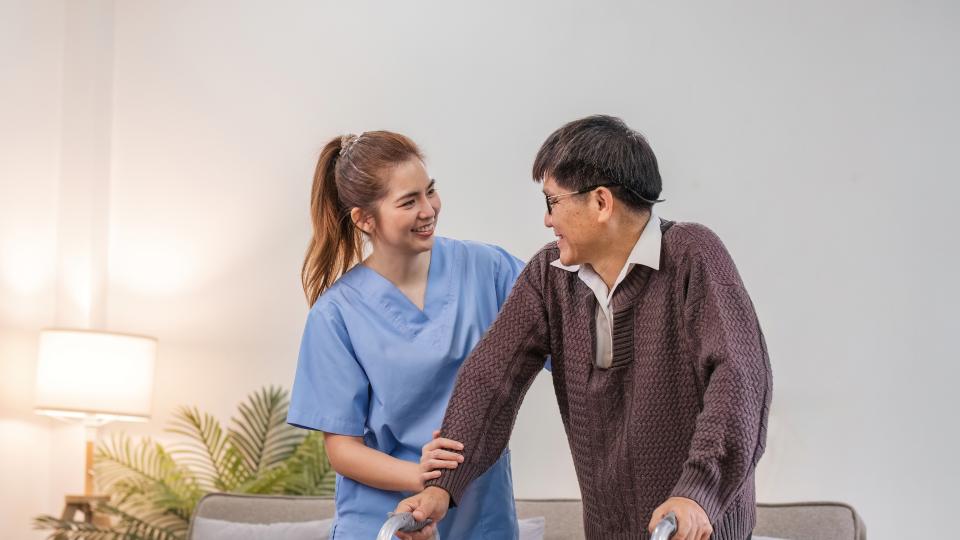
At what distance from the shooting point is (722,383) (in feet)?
4.63

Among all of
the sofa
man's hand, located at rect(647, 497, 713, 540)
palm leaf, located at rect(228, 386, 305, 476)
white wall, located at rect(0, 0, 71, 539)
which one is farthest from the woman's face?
white wall, located at rect(0, 0, 71, 539)

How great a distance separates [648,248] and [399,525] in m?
0.51

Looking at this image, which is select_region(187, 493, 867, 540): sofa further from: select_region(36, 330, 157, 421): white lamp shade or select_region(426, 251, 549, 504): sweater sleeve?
select_region(426, 251, 549, 504): sweater sleeve

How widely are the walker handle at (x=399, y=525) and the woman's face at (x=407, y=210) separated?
530mm

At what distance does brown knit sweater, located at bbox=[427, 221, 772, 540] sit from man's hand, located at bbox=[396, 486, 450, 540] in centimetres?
2

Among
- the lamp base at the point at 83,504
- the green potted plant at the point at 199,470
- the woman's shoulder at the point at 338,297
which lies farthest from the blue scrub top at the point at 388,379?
the lamp base at the point at 83,504

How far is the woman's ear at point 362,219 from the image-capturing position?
78.8 inches

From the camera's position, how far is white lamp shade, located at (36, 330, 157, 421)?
11.6 ft

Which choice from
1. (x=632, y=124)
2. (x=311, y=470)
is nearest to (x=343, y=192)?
(x=632, y=124)

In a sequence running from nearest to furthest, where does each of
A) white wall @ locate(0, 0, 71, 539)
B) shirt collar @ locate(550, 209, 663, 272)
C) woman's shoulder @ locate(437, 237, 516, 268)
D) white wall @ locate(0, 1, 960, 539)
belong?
shirt collar @ locate(550, 209, 663, 272), woman's shoulder @ locate(437, 237, 516, 268), white wall @ locate(0, 1, 960, 539), white wall @ locate(0, 0, 71, 539)

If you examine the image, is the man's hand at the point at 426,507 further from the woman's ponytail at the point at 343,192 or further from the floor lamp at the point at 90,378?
the floor lamp at the point at 90,378

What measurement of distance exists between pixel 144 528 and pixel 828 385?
2069 millimetres

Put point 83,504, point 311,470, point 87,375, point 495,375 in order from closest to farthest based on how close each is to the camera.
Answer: point 495,375, point 311,470, point 87,375, point 83,504

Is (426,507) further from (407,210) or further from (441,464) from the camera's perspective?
(407,210)
